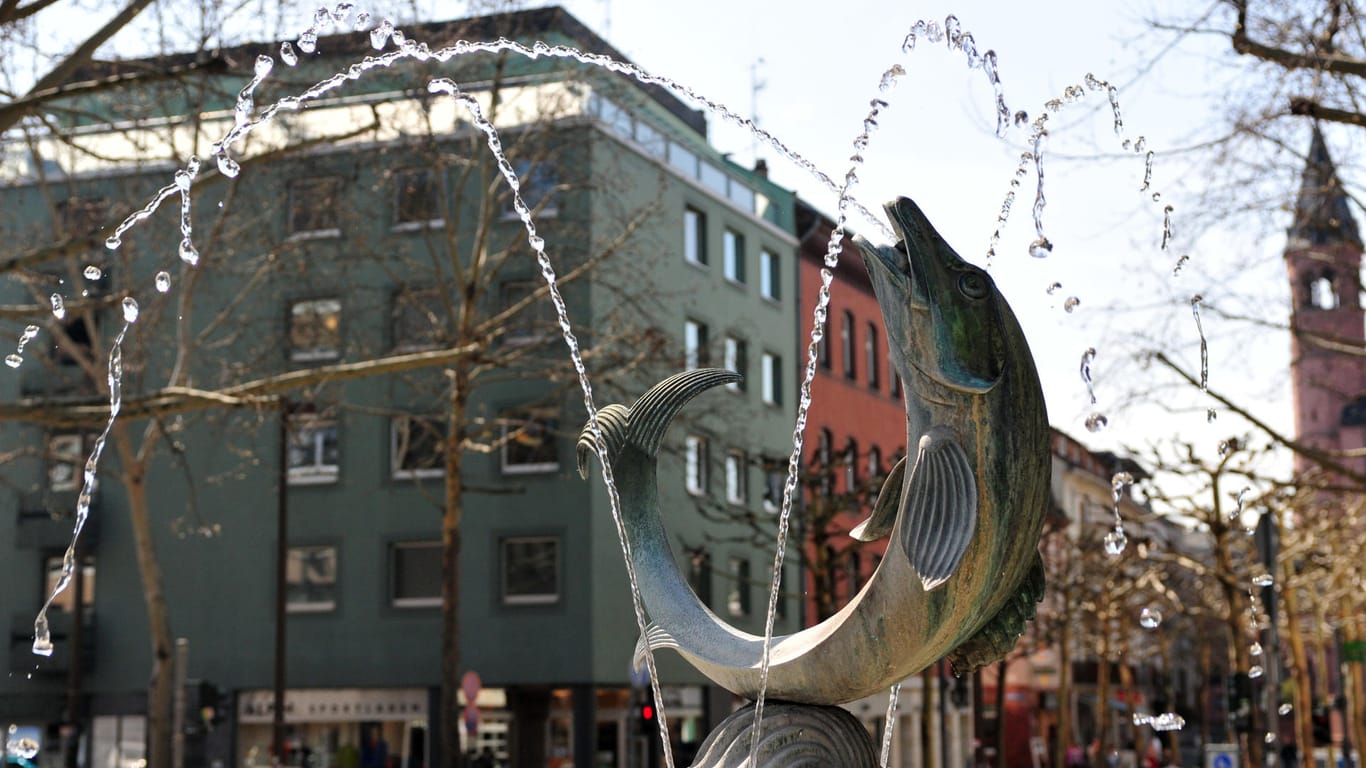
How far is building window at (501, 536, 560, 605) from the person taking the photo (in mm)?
35219

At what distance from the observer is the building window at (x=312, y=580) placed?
3638 cm

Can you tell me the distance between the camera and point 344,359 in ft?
115

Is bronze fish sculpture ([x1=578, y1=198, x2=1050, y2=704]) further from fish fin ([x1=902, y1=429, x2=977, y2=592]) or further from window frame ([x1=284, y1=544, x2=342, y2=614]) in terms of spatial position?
window frame ([x1=284, y1=544, x2=342, y2=614])

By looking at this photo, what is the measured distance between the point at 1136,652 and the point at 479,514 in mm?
38661

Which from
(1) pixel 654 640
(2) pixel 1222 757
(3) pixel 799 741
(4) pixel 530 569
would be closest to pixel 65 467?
(4) pixel 530 569

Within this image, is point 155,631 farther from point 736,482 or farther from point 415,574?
point 736,482

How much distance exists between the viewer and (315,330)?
3080 centimetres

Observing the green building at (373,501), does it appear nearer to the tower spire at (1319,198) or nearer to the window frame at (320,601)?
the window frame at (320,601)

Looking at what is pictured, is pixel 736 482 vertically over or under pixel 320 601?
over

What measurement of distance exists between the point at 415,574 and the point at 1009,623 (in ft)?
99.4

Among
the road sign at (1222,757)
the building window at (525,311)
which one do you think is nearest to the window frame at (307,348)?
the building window at (525,311)

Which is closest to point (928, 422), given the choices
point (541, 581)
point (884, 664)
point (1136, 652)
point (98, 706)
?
point (884, 664)

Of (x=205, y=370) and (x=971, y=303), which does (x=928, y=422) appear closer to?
(x=971, y=303)

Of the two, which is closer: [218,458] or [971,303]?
[971,303]
